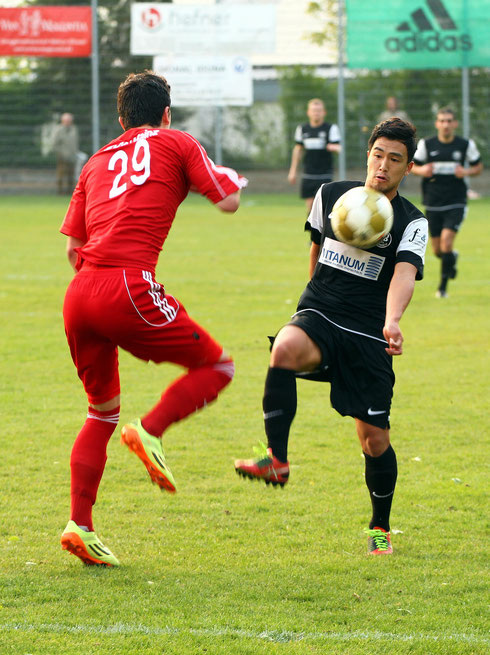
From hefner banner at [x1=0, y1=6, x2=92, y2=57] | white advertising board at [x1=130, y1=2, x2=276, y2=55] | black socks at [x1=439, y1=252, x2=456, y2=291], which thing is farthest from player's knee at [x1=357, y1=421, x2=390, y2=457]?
hefner banner at [x1=0, y1=6, x2=92, y2=57]

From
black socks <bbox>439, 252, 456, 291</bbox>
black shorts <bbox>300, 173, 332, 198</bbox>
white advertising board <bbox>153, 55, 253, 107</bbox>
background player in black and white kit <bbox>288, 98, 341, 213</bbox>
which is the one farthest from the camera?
white advertising board <bbox>153, 55, 253, 107</bbox>

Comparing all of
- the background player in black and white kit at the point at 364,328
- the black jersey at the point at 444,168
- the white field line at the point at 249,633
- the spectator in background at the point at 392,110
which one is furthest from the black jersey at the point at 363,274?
the spectator in background at the point at 392,110

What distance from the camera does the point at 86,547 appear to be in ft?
14.4

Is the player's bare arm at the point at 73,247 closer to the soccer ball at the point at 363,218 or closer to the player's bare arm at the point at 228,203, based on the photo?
the player's bare arm at the point at 228,203

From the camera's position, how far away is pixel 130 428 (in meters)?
4.13

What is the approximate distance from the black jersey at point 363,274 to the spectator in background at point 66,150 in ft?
81.2

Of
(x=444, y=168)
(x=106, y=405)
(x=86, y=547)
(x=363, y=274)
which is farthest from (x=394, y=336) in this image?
(x=444, y=168)

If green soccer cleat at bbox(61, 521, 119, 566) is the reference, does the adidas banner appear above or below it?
above

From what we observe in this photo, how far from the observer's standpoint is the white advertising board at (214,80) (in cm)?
2762

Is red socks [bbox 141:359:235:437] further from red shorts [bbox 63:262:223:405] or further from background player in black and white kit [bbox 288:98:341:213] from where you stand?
background player in black and white kit [bbox 288:98:341:213]

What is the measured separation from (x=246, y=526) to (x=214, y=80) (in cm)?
2397

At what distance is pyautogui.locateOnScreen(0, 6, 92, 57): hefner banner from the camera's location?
28.0m

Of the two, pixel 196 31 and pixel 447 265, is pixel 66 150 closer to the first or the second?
pixel 196 31

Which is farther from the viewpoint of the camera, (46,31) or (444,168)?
(46,31)
